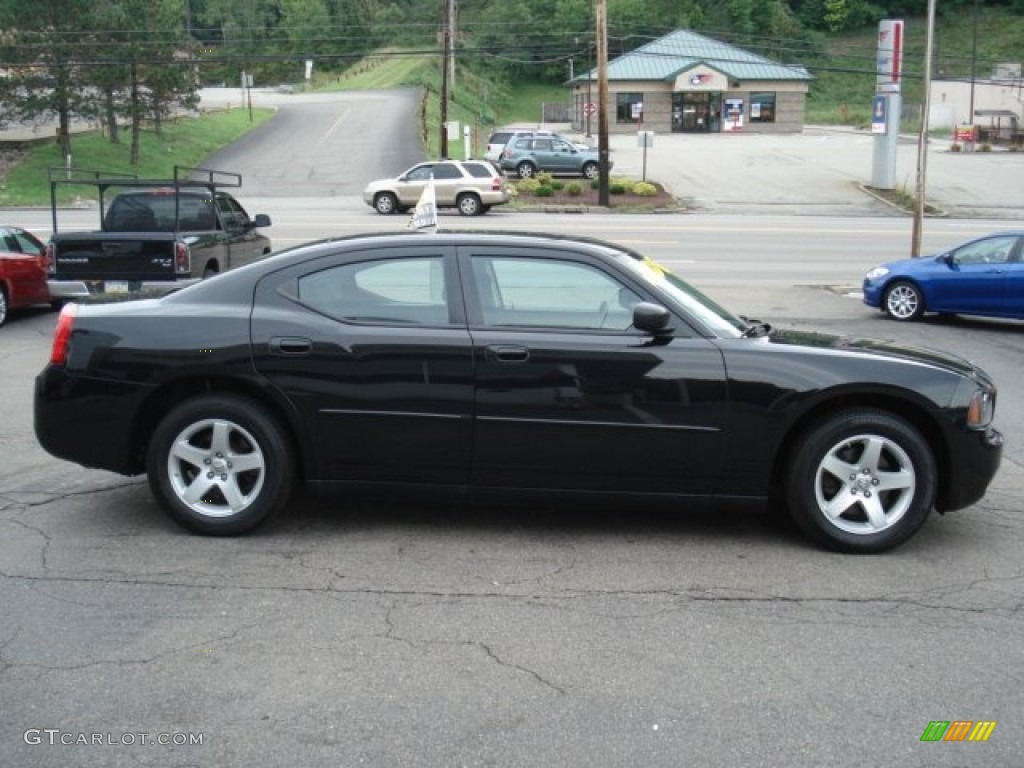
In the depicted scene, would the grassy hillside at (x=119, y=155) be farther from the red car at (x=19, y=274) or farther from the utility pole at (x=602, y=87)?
the red car at (x=19, y=274)

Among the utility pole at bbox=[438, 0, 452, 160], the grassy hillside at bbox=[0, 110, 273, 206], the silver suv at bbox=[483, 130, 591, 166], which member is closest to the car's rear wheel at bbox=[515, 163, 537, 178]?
the silver suv at bbox=[483, 130, 591, 166]

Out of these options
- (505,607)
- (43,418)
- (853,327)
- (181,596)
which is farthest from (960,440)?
(853,327)

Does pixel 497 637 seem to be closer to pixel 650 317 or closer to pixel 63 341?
pixel 650 317

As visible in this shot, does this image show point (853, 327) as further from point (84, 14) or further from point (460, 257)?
point (84, 14)

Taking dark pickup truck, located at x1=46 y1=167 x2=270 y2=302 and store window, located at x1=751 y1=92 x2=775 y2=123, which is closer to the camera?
dark pickup truck, located at x1=46 y1=167 x2=270 y2=302

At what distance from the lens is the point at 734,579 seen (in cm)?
542

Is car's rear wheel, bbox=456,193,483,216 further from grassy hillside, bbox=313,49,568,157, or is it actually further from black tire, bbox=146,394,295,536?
grassy hillside, bbox=313,49,568,157

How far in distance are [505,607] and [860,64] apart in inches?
4777

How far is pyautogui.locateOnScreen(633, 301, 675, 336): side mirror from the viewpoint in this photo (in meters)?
5.62

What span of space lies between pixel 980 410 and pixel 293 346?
3511mm

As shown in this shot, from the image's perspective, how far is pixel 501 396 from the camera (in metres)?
5.75

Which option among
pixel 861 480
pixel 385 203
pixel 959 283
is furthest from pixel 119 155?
pixel 861 480

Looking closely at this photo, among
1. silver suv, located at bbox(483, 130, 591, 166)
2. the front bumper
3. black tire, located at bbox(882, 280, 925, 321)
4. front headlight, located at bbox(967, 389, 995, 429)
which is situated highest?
silver suv, located at bbox(483, 130, 591, 166)

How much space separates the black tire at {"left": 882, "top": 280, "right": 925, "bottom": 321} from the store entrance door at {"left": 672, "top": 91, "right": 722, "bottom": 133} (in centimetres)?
6756
